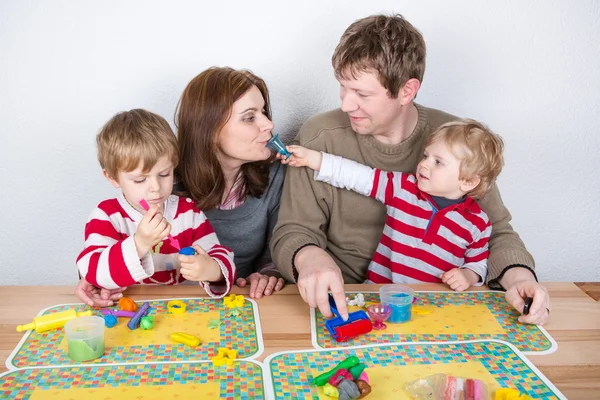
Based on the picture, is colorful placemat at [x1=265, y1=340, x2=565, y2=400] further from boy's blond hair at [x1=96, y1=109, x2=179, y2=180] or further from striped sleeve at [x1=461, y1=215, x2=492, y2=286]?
boy's blond hair at [x1=96, y1=109, x2=179, y2=180]

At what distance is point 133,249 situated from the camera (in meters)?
1.46

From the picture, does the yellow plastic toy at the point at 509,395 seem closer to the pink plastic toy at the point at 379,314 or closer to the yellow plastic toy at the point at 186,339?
the pink plastic toy at the point at 379,314

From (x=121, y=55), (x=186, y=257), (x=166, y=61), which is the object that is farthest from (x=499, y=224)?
(x=121, y=55)

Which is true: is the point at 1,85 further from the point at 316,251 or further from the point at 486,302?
the point at 486,302

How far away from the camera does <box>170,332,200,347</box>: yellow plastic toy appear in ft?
4.26

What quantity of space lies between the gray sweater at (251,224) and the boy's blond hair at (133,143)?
42 cm

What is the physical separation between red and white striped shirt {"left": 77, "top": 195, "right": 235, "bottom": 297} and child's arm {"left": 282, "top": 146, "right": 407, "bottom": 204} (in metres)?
0.34

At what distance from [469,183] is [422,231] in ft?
0.59

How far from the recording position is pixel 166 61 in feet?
6.76

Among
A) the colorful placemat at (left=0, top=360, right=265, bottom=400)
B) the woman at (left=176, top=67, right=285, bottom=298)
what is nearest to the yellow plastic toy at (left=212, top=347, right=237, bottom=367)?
the colorful placemat at (left=0, top=360, right=265, bottom=400)

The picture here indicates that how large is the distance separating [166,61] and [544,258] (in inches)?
61.9

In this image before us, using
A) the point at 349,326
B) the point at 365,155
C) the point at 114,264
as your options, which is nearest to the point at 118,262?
the point at 114,264

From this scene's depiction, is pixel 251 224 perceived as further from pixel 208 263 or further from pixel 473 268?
pixel 473 268

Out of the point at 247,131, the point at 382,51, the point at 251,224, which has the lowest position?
the point at 251,224
